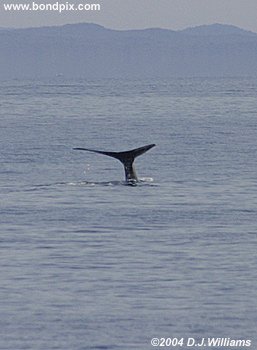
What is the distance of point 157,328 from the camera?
22.0m

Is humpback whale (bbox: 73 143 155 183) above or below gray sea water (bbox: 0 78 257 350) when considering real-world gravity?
above

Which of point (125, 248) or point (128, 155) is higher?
point (128, 155)

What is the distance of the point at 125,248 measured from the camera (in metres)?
28.2

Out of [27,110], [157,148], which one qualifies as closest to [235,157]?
[157,148]

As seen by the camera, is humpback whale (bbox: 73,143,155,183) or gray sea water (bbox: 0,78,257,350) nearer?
gray sea water (bbox: 0,78,257,350)

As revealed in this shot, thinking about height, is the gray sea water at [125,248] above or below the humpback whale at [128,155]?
below

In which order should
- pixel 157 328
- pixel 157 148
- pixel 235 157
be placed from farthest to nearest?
1. pixel 157 148
2. pixel 235 157
3. pixel 157 328

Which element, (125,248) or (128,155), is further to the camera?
(128,155)

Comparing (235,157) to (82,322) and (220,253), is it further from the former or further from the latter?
(82,322)

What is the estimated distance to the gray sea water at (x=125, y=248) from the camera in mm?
22266

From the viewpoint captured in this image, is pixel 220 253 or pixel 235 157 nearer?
pixel 220 253

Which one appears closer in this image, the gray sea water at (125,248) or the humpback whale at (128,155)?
the gray sea water at (125,248)

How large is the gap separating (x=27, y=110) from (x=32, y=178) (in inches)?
2369

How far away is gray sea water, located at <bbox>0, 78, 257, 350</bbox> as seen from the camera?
2227 cm
